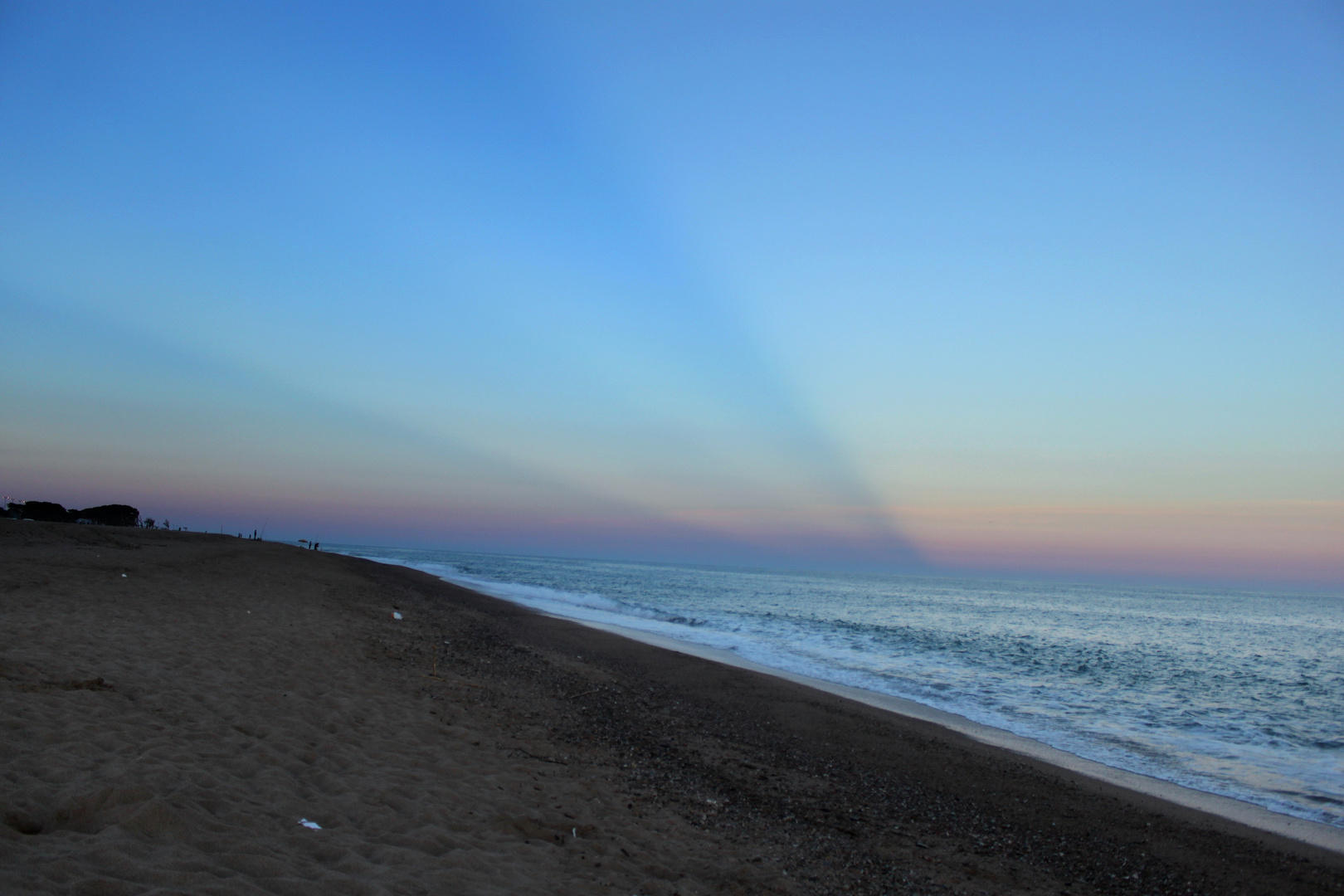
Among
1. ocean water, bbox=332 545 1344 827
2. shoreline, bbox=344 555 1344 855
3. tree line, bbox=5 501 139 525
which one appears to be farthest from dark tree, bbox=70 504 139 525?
shoreline, bbox=344 555 1344 855

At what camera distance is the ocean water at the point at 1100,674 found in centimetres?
1233

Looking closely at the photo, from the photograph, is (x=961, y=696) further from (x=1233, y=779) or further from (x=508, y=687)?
(x=508, y=687)

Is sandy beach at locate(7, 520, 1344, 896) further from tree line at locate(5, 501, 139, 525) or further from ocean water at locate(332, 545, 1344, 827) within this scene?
tree line at locate(5, 501, 139, 525)

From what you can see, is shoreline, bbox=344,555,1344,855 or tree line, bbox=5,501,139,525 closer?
shoreline, bbox=344,555,1344,855

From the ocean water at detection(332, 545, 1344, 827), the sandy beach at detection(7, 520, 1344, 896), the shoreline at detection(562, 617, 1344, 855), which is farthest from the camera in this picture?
the ocean water at detection(332, 545, 1344, 827)

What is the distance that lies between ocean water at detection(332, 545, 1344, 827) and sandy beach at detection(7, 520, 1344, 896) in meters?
3.39

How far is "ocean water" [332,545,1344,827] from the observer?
12.3 meters

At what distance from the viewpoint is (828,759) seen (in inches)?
398

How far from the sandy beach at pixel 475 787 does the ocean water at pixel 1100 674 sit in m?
3.39

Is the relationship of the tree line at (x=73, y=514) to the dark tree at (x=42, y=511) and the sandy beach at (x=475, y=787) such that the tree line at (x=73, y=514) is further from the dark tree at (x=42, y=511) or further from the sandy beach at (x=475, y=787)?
the sandy beach at (x=475, y=787)

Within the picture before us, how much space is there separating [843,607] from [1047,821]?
138 feet

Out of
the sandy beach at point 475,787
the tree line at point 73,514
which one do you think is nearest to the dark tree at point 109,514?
the tree line at point 73,514

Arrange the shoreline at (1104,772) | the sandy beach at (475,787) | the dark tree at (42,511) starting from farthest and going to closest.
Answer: the dark tree at (42,511)
the shoreline at (1104,772)
the sandy beach at (475,787)

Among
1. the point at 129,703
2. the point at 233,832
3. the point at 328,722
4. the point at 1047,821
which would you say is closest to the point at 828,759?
the point at 1047,821
